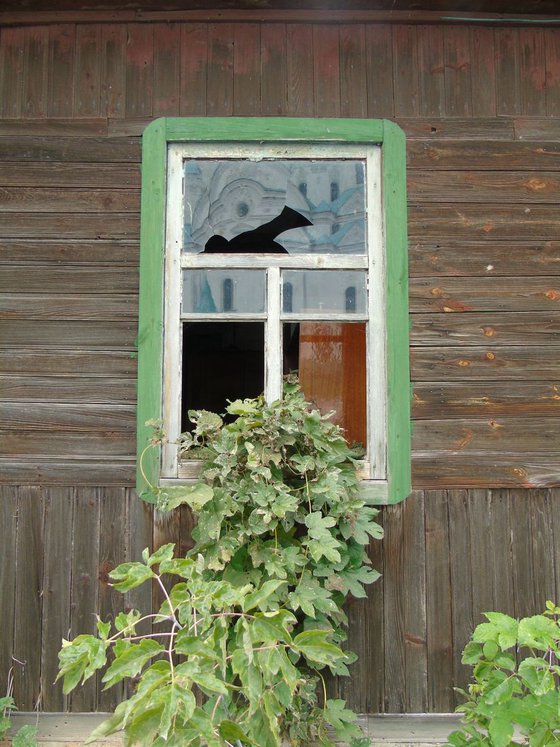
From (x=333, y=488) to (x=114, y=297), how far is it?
1280 millimetres

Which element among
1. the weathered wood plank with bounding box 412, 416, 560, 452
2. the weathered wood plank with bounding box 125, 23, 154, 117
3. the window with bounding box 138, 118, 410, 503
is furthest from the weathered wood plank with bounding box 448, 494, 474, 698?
the weathered wood plank with bounding box 125, 23, 154, 117

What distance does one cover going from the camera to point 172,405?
2592mm

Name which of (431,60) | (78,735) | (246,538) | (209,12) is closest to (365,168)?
(431,60)

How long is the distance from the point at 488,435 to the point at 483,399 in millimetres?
159

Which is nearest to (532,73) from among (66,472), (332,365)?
(332,365)

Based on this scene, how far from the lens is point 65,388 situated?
8.51 feet

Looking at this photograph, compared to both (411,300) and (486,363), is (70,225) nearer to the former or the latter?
(411,300)

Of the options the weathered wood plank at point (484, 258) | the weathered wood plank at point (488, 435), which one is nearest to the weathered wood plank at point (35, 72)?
the weathered wood plank at point (484, 258)

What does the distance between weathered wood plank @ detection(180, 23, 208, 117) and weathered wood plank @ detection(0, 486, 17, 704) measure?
1.88 meters

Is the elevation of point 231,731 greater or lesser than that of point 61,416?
lesser

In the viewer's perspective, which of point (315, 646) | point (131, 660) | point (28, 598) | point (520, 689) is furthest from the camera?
point (28, 598)

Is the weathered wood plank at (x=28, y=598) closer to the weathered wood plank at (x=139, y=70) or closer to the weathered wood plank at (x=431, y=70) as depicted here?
the weathered wood plank at (x=139, y=70)

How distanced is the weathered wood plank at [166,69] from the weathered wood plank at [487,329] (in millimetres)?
1468

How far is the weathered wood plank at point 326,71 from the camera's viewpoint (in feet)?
8.78
